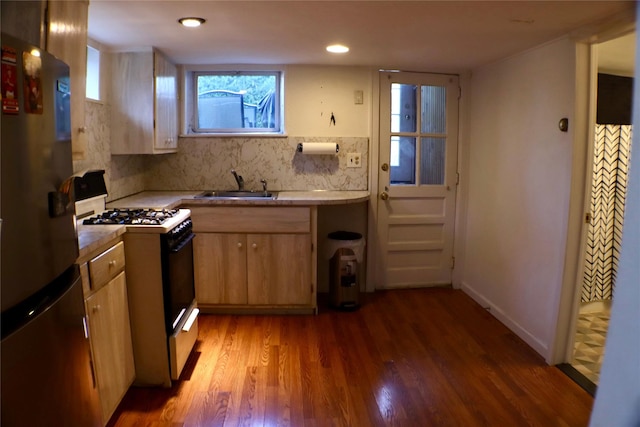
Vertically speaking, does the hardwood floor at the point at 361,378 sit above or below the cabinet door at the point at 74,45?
below

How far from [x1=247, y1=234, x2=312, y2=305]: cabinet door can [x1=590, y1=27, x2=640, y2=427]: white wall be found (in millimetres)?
3065

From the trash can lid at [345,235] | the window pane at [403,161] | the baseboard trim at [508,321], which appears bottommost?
the baseboard trim at [508,321]

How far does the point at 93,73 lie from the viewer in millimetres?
3045

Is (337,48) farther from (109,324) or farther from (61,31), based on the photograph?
(109,324)

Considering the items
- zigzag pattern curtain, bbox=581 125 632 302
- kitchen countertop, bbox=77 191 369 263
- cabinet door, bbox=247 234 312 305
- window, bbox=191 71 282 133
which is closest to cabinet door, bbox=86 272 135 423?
kitchen countertop, bbox=77 191 369 263

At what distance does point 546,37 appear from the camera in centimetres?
277

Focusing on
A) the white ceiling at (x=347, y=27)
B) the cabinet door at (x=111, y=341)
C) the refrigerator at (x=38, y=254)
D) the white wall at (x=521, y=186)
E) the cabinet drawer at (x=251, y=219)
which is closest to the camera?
the refrigerator at (x=38, y=254)

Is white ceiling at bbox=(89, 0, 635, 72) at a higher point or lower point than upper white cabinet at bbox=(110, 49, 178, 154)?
higher

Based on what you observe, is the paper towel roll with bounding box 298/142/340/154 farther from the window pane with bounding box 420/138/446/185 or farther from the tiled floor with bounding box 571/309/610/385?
the tiled floor with bounding box 571/309/610/385

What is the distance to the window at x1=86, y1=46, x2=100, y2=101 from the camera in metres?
3.00

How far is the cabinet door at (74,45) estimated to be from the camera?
1.77 m

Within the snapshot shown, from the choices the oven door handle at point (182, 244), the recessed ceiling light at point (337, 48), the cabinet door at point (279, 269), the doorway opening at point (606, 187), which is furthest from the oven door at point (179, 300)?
the doorway opening at point (606, 187)

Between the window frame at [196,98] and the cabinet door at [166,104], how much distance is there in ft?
0.55

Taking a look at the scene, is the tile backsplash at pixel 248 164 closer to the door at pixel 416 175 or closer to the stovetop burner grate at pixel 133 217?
the door at pixel 416 175
